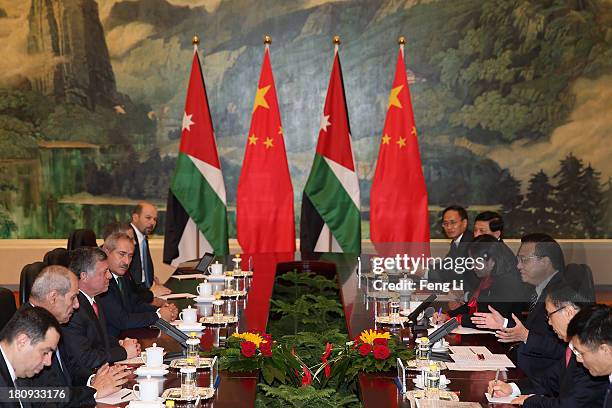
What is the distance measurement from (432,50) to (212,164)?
281cm

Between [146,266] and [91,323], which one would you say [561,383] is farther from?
[146,266]

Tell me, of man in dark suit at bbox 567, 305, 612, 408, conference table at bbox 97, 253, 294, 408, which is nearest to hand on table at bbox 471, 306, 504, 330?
conference table at bbox 97, 253, 294, 408

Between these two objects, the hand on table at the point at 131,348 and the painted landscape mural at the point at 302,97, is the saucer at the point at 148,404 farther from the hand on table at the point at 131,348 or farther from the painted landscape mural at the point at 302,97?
the painted landscape mural at the point at 302,97

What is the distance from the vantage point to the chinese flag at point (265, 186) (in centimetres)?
836

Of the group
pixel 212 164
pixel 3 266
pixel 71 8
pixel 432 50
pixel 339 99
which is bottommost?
pixel 3 266

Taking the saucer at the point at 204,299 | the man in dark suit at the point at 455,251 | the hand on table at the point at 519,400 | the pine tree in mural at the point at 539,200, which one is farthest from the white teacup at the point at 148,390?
the pine tree in mural at the point at 539,200

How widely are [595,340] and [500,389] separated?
0.54 meters

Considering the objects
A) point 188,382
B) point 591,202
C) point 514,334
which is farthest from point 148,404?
point 591,202

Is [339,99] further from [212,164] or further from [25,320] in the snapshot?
[25,320]

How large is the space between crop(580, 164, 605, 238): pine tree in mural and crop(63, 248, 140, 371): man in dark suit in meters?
6.47

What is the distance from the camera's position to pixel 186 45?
29.6 ft

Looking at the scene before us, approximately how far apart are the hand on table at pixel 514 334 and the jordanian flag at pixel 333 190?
406cm

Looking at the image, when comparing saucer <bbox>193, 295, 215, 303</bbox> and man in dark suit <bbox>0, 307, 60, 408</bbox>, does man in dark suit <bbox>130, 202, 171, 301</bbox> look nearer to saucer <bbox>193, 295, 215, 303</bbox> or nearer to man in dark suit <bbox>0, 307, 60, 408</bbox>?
saucer <bbox>193, 295, 215, 303</bbox>

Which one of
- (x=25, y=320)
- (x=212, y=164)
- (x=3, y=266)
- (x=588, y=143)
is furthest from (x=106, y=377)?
(x=588, y=143)
